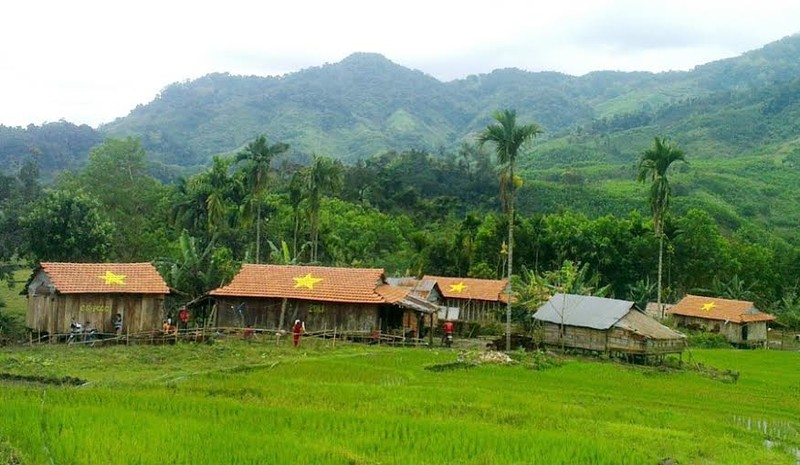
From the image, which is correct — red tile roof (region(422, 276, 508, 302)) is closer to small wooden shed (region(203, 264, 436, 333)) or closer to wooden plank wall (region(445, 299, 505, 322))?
wooden plank wall (region(445, 299, 505, 322))

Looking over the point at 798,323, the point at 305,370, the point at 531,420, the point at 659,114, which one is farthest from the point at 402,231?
the point at 659,114

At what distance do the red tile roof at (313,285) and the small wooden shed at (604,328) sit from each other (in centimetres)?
874

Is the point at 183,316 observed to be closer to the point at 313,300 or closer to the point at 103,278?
the point at 103,278

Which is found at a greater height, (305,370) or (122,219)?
(122,219)

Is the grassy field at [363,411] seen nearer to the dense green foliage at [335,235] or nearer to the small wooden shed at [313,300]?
the small wooden shed at [313,300]

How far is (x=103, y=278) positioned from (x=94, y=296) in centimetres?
86

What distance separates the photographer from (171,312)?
126 ft

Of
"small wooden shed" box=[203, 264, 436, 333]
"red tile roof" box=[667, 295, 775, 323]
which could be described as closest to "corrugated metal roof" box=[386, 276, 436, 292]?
"small wooden shed" box=[203, 264, 436, 333]

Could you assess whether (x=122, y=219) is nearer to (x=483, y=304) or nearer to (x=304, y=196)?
(x=304, y=196)

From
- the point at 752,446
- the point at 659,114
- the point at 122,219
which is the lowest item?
the point at 752,446

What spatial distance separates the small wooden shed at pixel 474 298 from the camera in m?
52.4

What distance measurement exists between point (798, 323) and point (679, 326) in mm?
11840

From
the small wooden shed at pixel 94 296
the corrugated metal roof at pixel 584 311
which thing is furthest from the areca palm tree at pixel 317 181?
the corrugated metal roof at pixel 584 311

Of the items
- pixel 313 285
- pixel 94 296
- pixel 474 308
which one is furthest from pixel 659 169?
pixel 94 296
